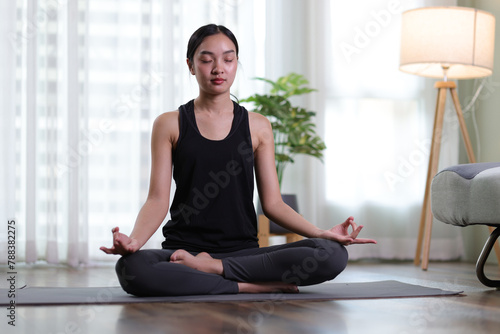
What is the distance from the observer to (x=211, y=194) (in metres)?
1.93

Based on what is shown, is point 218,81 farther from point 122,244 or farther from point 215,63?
point 122,244

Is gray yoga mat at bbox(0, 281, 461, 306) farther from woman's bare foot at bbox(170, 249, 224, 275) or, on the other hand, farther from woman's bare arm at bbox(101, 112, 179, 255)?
woman's bare arm at bbox(101, 112, 179, 255)

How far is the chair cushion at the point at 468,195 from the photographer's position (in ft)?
7.02

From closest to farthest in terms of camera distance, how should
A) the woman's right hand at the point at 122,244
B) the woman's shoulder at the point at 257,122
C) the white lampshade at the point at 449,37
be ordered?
the woman's right hand at the point at 122,244 < the woman's shoulder at the point at 257,122 < the white lampshade at the point at 449,37

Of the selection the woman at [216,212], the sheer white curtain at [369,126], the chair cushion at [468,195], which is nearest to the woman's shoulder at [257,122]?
the woman at [216,212]

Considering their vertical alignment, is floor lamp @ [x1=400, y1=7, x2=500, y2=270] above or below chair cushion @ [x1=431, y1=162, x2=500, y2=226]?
above

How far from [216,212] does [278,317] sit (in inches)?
22.1

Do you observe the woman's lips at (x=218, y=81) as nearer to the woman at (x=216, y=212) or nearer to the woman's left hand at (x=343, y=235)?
the woman at (x=216, y=212)

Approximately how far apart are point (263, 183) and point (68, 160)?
5.83 feet

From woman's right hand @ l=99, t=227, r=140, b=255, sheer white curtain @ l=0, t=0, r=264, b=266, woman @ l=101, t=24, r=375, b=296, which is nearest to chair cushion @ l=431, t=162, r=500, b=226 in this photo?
woman @ l=101, t=24, r=375, b=296

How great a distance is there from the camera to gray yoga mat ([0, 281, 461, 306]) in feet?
5.61

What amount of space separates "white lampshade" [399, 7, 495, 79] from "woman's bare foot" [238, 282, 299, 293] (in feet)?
5.48

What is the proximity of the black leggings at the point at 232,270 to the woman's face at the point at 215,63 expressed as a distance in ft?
1.63

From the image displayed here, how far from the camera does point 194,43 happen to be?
199 cm
